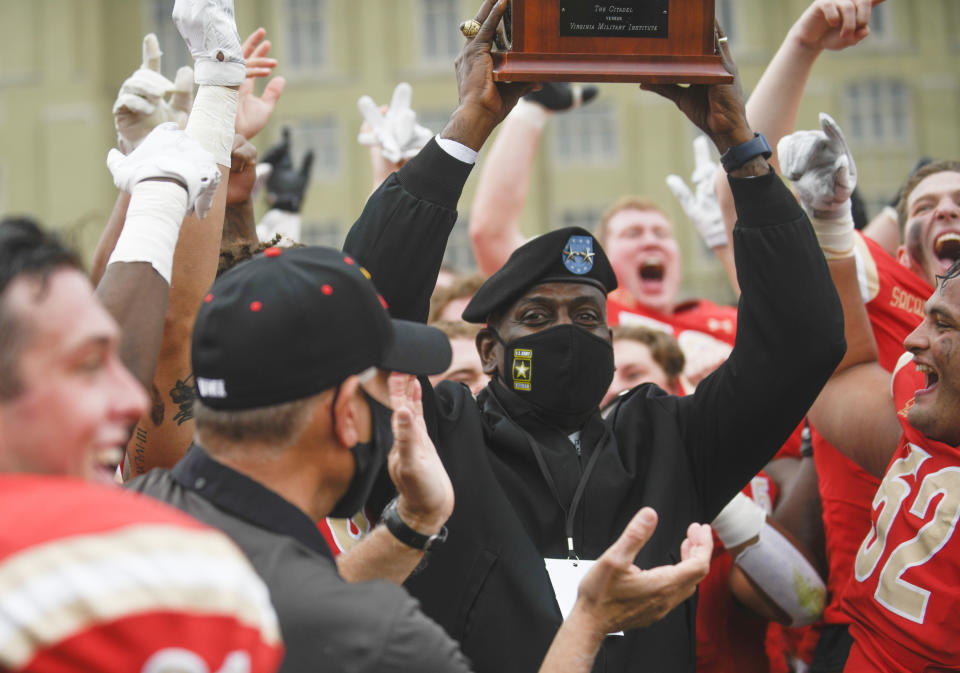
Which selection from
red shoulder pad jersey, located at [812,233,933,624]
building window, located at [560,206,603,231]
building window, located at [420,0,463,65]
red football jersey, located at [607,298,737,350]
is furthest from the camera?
building window, located at [420,0,463,65]

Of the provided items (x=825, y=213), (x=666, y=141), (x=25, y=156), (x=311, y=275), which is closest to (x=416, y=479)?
(x=311, y=275)

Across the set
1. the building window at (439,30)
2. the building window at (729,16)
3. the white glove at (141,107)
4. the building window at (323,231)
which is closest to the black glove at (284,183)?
the white glove at (141,107)

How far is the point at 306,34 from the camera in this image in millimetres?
31016

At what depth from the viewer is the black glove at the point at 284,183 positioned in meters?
6.30

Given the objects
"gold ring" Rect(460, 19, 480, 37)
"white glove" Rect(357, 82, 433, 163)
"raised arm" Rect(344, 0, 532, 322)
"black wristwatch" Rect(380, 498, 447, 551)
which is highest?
"gold ring" Rect(460, 19, 480, 37)

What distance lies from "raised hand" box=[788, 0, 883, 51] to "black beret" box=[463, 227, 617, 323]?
1027 mm

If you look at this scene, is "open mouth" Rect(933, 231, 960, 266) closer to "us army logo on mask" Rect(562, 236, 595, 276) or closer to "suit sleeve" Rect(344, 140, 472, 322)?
"us army logo on mask" Rect(562, 236, 595, 276)

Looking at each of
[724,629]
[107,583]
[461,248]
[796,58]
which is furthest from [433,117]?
[107,583]

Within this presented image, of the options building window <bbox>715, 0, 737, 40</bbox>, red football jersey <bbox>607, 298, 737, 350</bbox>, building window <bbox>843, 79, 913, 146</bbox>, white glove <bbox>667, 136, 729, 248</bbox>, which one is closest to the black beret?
red football jersey <bbox>607, 298, 737, 350</bbox>

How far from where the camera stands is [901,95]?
30375mm

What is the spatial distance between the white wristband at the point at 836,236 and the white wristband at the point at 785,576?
950 mm

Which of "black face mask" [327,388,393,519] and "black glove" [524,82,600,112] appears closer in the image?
"black face mask" [327,388,393,519]

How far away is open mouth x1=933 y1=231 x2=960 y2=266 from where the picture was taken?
390 centimetres

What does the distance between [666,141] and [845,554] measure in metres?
26.0
